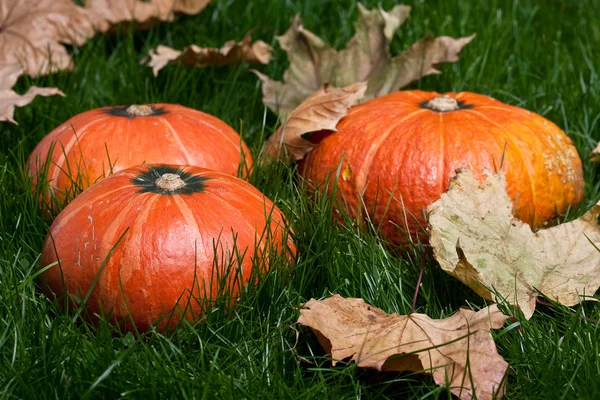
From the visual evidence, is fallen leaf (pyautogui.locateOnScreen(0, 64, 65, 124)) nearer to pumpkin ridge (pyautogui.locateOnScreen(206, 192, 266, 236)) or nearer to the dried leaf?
the dried leaf

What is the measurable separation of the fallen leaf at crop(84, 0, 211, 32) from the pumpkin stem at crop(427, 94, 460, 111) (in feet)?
5.79

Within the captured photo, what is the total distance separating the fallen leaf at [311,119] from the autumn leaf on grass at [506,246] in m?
0.68

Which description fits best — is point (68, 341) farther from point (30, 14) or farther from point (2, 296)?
point (30, 14)

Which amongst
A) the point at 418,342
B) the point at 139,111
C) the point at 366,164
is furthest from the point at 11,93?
the point at 418,342

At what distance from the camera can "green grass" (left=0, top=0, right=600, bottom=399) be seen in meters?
2.02

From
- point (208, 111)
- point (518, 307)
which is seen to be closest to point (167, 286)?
point (518, 307)

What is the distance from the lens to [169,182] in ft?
8.09

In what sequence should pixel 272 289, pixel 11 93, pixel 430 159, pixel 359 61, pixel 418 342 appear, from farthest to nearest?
pixel 359 61, pixel 11 93, pixel 430 159, pixel 272 289, pixel 418 342

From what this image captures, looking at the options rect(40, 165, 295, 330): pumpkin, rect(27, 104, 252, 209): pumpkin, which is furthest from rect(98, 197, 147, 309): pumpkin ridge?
rect(27, 104, 252, 209): pumpkin

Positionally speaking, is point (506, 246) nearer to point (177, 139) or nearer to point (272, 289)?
point (272, 289)

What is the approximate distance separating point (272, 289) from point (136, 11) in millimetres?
2395

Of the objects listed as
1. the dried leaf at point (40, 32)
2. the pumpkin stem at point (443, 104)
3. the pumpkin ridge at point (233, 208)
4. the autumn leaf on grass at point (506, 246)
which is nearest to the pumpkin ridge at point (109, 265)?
the pumpkin ridge at point (233, 208)

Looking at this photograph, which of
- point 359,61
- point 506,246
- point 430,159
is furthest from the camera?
point 359,61

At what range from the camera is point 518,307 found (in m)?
2.33
